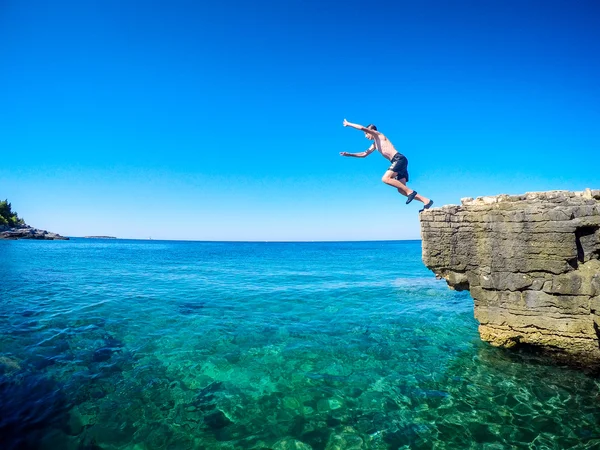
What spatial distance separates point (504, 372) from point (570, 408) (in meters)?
1.47

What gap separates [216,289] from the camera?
20.0 m

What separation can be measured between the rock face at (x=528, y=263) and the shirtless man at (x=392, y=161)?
2.20 ft

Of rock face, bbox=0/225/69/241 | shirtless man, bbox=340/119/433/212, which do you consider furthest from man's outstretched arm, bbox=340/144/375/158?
rock face, bbox=0/225/69/241

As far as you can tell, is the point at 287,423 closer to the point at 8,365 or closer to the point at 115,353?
the point at 115,353

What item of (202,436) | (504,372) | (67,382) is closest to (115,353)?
(67,382)

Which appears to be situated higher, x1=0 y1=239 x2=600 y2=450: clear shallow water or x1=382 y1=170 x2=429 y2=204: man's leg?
x1=382 y1=170 x2=429 y2=204: man's leg

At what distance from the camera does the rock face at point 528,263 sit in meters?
6.80

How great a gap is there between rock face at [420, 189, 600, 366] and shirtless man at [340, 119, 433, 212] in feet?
2.20

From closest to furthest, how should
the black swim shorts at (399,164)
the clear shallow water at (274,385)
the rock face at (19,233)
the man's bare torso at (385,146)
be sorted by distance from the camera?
the clear shallow water at (274,385) < the black swim shorts at (399,164) < the man's bare torso at (385,146) < the rock face at (19,233)

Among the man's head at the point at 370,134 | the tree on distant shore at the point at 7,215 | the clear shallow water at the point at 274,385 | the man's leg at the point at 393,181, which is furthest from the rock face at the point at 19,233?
the man's leg at the point at 393,181

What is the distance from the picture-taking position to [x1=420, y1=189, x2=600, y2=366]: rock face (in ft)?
22.3

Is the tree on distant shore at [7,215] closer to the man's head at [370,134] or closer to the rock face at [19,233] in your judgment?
the rock face at [19,233]

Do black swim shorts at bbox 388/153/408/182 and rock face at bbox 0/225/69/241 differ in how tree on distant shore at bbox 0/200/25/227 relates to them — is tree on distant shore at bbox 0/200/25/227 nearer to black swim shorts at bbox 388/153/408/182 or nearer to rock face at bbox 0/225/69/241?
rock face at bbox 0/225/69/241

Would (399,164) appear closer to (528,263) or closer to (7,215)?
(528,263)
